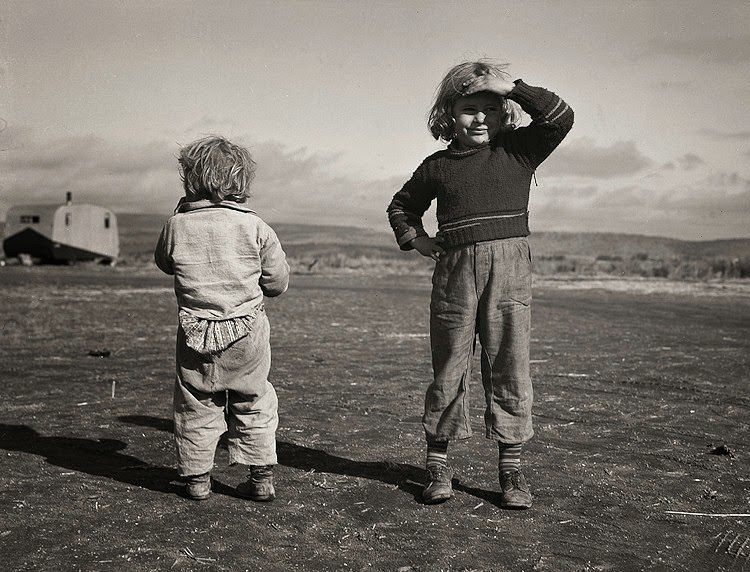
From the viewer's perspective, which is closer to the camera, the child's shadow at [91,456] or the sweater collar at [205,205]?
the sweater collar at [205,205]

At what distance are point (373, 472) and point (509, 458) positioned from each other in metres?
0.69

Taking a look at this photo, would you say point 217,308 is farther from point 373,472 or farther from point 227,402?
point 373,472

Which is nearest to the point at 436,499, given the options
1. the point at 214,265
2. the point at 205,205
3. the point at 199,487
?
the point at 199,487

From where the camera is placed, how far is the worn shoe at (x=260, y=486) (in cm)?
350

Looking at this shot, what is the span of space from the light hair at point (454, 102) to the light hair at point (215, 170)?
86cm

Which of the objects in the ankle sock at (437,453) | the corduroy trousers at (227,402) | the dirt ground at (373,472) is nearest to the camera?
the dirt ground at (373,472)

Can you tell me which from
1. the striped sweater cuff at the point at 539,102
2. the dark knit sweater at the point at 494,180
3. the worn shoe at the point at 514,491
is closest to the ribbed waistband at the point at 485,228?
the dark knit sweater at the point at 494,180

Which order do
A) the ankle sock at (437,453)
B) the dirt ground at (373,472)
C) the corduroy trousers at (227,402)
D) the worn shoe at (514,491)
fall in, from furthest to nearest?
the ankle sock at (437,453) → the corduroy trousers at (227,402) → the worn shoe at (514,491) → the dirt ground at (373,472)

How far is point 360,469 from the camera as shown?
→ 4035mm

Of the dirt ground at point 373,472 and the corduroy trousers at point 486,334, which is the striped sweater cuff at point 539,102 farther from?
the dirt ground at point 373,472

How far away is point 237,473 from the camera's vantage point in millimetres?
3936

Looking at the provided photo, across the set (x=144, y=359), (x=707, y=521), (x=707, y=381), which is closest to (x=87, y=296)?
(x=144, y=359)

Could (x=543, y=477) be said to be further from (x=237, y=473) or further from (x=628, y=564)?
(x=237, y=473)

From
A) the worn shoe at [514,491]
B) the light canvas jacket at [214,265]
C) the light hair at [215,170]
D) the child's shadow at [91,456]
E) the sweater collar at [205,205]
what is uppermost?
the light hair at [215,170]
